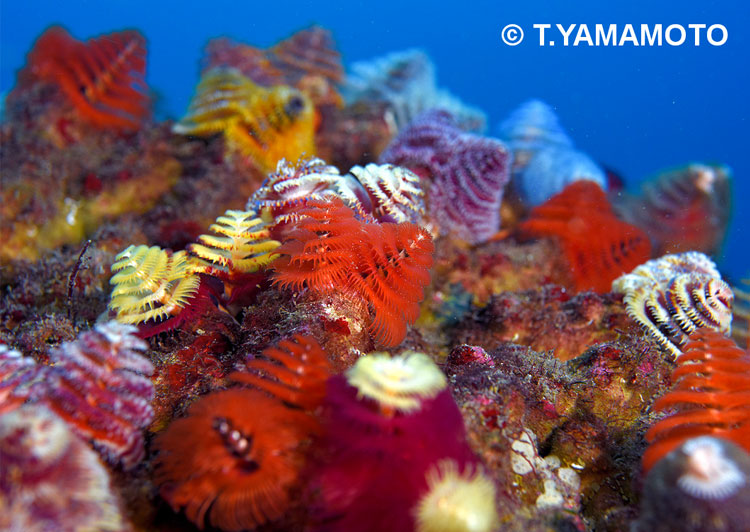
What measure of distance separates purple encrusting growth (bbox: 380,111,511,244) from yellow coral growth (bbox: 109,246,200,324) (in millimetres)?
3427

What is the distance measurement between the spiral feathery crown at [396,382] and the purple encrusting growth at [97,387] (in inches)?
39.6

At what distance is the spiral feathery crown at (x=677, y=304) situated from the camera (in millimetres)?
3672

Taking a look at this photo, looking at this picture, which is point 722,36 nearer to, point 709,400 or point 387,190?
point 387,190

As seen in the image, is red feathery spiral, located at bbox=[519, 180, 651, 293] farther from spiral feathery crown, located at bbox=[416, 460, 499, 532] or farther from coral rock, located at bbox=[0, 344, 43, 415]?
coral rock, located at bbox=[0, 344, 43, 415]

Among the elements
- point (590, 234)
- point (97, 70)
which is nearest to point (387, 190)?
point (590, 234)

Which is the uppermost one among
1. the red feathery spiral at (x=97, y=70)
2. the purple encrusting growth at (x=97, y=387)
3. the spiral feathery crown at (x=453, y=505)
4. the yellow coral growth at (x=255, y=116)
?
the red feathery spiral at (x=97, y=70)

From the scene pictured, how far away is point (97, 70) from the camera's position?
7.34 m

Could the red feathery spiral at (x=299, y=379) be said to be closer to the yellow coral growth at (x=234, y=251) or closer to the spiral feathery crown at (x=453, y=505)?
the spiral feathery crown at (x=453, y=505)

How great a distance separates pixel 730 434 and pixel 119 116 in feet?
29.3

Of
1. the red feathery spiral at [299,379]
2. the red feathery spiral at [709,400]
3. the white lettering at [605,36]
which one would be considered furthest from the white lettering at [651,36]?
the red feathery spiral at [299,379]

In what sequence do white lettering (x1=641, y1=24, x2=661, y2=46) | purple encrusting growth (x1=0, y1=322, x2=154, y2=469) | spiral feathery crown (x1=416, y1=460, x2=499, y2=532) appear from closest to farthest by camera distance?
spiral feathery crown (x1=416, y1=460, x2=499, y2=532), purple encrusting growth (x1=0, y1=322, x2=154, y2=469), white lettering (x1=641, y1=24, x2=661, y2=46)

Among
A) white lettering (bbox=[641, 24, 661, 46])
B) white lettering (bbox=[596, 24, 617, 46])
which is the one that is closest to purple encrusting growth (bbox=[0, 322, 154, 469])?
white lettering (bbox=[596, 24, 617, 46])

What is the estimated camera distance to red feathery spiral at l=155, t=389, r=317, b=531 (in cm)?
190

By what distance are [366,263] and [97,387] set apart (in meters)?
1.75
